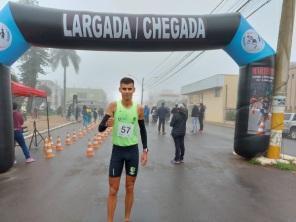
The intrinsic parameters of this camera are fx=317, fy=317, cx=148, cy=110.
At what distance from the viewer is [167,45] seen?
8.86m

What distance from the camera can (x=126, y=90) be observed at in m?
4.31

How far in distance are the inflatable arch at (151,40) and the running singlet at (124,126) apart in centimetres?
432

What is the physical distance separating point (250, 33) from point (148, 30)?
9.55 feet

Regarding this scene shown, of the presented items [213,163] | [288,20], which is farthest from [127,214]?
[288,20]

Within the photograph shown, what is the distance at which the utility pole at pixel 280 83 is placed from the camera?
916 cm

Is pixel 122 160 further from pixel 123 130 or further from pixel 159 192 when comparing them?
pixel 159 192

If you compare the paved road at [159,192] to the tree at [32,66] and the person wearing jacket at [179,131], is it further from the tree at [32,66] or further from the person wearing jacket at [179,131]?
the tree at [32,66]

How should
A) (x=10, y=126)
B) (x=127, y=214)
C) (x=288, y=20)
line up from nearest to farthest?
(x=127, y=214)
(x=10, y=126)
(x=288, y=20)

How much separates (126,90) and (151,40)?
15.0 feet

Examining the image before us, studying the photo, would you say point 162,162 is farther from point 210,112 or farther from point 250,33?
point 210,112

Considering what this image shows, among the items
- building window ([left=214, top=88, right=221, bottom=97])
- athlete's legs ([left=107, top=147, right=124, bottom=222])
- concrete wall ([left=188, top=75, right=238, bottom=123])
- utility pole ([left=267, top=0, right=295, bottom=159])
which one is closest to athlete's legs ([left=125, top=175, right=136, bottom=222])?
athlete's legs ([left=107, top=147, right=124, bottom=222])

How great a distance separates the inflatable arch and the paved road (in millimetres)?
1164

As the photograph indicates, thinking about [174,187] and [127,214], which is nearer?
A: [127,214]

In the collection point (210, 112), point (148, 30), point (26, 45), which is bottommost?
point (210, 112)
